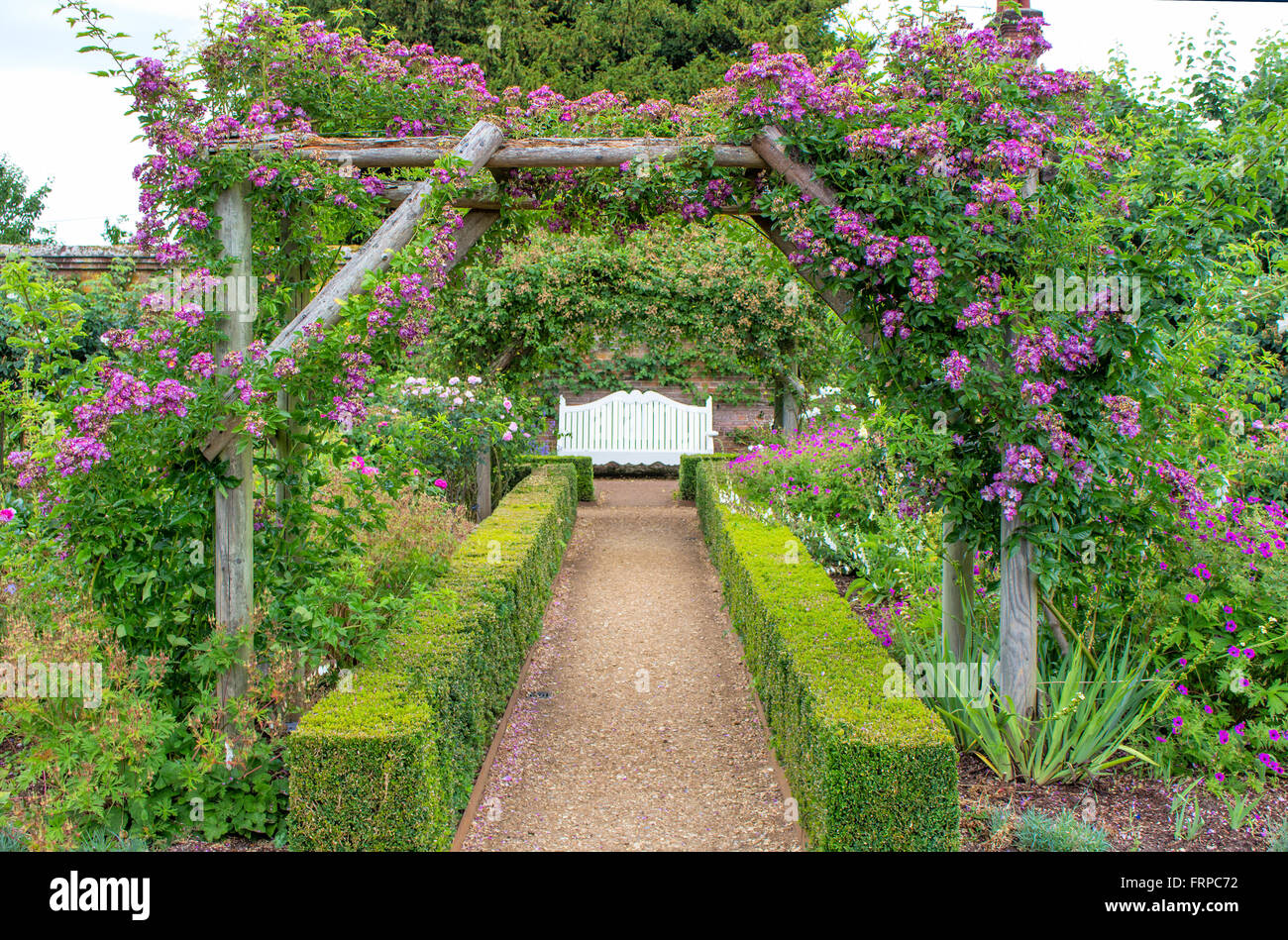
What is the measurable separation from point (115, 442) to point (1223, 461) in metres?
4.35

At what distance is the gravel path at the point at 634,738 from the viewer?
3451 mm

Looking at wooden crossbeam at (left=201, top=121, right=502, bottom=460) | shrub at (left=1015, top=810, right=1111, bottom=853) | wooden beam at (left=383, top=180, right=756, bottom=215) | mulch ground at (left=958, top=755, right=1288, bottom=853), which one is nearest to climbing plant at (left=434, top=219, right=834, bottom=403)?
wooden beam at (left=383, top=180, right=756, bottom=215)

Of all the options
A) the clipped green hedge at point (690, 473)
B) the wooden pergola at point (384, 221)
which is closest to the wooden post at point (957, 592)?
the wooden pergola at point (384, 221)

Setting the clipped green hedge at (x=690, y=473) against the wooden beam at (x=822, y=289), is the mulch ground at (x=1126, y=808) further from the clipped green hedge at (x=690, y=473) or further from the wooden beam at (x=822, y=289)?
the clipped green hedge at (x=690, y=473)

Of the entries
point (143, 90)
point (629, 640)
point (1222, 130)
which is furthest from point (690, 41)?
point (143, 90)

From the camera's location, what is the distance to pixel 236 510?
332cm

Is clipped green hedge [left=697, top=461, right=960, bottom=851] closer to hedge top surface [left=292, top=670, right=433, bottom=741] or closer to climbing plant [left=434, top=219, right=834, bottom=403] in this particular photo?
hedge top surface [left=292, top=670, right=433, bottom=741]

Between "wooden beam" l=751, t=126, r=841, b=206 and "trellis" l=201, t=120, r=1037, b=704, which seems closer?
"trellis" l=201, t=120, r=1037, b=704

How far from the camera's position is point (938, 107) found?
3.32 m

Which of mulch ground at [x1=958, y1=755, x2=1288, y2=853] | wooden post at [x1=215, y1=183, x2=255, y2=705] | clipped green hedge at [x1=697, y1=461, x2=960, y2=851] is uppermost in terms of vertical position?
wooden post at [x1=215, y1=183, x2=255, y2=705]

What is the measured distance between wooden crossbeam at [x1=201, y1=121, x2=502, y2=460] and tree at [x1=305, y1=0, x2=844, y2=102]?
12.2 metres

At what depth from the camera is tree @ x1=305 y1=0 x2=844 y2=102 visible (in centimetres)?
1534

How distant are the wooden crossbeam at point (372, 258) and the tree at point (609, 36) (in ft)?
40.0

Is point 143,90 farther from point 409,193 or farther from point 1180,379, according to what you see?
point 1180,379
